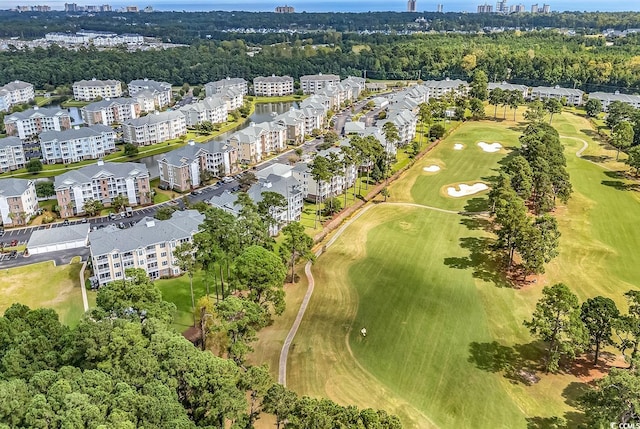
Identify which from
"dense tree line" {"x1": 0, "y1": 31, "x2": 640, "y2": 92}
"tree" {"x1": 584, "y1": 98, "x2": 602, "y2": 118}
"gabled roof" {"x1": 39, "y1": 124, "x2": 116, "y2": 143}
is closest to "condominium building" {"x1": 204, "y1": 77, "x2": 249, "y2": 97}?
"dense tree line" {"x1": 0, "y1": 31, "x2": 640, "y2": 92}

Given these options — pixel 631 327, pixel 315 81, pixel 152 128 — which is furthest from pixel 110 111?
pixel 631 327

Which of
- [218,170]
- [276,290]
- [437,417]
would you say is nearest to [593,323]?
[437,417]

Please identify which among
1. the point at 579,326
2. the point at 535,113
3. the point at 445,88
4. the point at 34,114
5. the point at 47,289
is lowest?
the point at 47,289

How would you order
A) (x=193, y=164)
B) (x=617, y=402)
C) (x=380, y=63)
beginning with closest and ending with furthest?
1. (x=617, y=402)
2. (x=193, y=164)
3. (x=380, y=63)

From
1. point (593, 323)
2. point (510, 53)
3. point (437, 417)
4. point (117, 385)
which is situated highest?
point (510, 53)

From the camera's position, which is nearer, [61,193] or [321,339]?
[321,339]

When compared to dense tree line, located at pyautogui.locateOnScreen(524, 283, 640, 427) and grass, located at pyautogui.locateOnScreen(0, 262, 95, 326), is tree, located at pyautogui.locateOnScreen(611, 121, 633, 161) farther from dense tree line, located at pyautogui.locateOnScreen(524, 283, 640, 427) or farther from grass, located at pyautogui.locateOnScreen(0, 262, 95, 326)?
grass, located at pyautogui.locateOnScreen(0, 262, 95, 326)

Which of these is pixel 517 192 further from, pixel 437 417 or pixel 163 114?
pixel 163 114

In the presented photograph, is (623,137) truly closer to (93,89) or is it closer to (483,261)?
(483,261)
